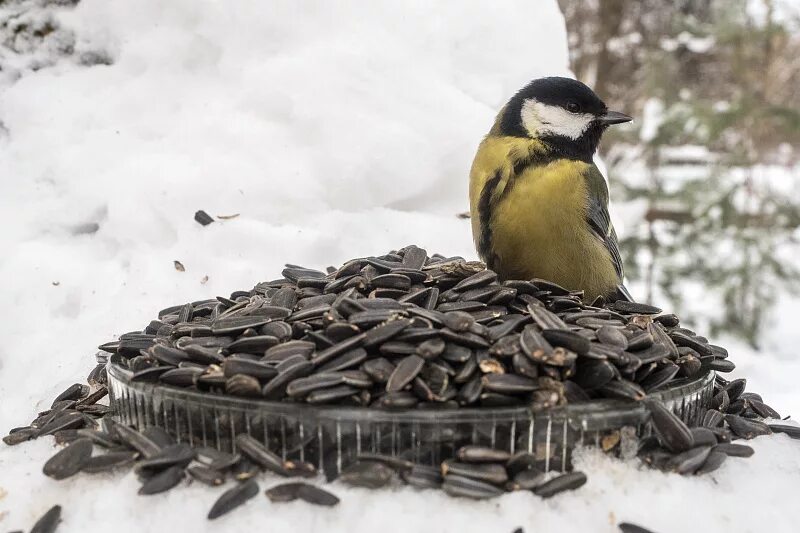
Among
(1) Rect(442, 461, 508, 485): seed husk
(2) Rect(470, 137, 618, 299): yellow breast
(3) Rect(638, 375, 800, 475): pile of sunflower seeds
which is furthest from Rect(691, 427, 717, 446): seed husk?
(2) Rect(470, 137, 618, 299): yellow breast

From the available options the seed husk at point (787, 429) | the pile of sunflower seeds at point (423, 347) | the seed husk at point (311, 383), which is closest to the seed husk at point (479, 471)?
the pile of sunflower seeds at point (423, 347)

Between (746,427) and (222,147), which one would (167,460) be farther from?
(222,147)

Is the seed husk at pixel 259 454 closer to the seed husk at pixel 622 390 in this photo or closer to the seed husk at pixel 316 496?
the seed husk at pixel 316 496

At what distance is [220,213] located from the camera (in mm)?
2596

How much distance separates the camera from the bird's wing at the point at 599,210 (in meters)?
1.97

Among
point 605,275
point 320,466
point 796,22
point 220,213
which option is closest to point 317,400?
point 320,466

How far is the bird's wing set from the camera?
6.47 ft

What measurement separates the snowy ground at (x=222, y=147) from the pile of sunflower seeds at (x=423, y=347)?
30.1 inches

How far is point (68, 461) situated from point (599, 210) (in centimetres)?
143

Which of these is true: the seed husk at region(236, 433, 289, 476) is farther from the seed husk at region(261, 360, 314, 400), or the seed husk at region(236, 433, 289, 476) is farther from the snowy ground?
the snowy ground

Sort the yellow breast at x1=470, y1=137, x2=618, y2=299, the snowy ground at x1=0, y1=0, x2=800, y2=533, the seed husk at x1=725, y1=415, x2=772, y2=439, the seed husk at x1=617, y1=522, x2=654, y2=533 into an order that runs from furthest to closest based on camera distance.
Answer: the snowy ground at x1=0, y1=0, x2=800, y2=533 < the yellow breast at x1=470, y1=137, x2=618, y2=299 < the seed husk at x1=725, y1=415, x2=772, y2=439 < the seed husk at x1=617, y1=522, x2=654, y2=533

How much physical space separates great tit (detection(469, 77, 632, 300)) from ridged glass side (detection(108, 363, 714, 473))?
0.66m

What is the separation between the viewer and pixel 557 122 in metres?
1.98

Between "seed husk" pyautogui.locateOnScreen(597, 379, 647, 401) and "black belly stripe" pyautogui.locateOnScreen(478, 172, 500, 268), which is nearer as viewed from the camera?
"seed husk" pyautogui.locateOnScreen(597, 379, 647, 401)
